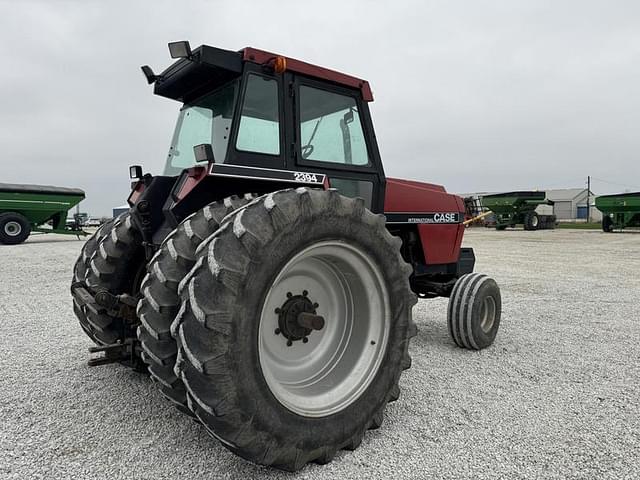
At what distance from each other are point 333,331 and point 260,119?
4.67ft

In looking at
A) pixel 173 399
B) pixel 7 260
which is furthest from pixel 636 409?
pixel 7 260

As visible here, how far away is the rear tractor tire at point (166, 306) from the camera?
2.10 m

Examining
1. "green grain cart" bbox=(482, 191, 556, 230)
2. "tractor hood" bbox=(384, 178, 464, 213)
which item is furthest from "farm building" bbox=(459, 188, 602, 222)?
"tractor hood" bbox=(384, 178, 464, 213)

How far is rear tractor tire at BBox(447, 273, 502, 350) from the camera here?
158 inches

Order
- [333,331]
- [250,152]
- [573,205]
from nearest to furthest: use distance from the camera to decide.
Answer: [333,331], [250,152], [573,205]

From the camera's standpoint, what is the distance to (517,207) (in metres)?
28.8

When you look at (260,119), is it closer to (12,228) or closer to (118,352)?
(118,352)

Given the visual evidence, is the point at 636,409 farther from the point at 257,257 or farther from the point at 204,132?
the point at 204,132

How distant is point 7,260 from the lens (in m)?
11.7

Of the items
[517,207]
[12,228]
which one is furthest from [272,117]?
[517,207]

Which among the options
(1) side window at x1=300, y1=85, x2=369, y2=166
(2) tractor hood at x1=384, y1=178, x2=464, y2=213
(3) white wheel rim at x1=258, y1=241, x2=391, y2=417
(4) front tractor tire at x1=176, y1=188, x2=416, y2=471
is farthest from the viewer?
(2) tractor hood at x1=384, y1=178, x2=464, y2=213

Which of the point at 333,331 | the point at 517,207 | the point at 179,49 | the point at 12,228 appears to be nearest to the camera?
the point at 179,49

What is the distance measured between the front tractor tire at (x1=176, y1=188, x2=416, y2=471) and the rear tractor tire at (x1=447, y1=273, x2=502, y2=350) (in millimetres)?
1564

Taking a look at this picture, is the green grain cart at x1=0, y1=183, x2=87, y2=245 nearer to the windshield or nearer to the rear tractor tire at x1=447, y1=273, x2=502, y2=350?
the windshield
